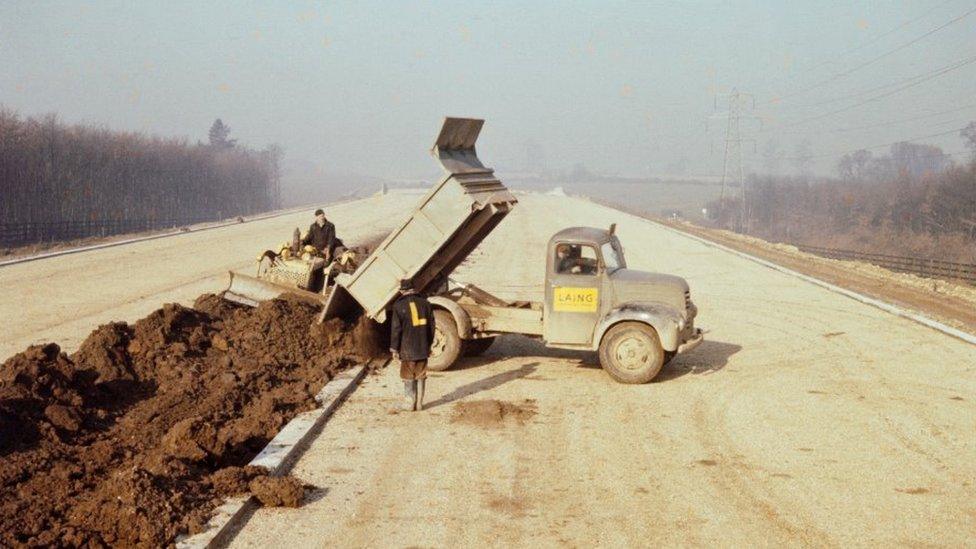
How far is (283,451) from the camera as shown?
10.4 m

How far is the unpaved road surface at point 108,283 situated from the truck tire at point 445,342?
6.52 metres

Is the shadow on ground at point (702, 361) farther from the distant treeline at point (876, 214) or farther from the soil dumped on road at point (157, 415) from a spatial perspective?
the distant treeline at point (876, 214)

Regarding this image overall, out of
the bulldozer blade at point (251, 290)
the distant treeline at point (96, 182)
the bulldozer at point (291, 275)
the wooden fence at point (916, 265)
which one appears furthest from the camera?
the distant treeline at point (96, 182)

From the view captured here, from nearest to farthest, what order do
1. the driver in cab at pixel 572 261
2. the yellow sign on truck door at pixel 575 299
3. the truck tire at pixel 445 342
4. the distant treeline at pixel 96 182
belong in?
the yellow sign on truck door at pixel 575 299 → the driver in cab at pixel 572 261 → the truck tire at pixel 445 342 → the distant treeline at pixel 96 182

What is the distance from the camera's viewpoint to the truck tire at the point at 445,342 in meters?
15.2

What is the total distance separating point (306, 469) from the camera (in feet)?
33.2

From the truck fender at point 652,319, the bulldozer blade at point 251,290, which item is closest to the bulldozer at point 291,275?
the bulldozer blade at point 251,290

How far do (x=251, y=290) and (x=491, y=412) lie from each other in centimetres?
706

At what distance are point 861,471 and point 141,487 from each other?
735 centimetres

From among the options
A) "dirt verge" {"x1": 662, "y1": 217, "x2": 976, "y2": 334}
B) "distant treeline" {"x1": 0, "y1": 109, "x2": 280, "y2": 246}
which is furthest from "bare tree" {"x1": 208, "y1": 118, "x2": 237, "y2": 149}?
"dirt verge" {"x1": 662, "y1": 217, "x2": 976, "y2": 334}

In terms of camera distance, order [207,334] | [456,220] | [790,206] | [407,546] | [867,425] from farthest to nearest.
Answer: [790,206] → [207,334] → [456,220] → [867,425] → [407,546]

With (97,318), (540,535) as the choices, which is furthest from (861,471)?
(97,318)

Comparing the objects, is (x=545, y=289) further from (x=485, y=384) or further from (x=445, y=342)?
(x=445, y=342)

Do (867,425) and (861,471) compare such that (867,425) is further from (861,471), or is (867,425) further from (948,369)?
(948,369)
